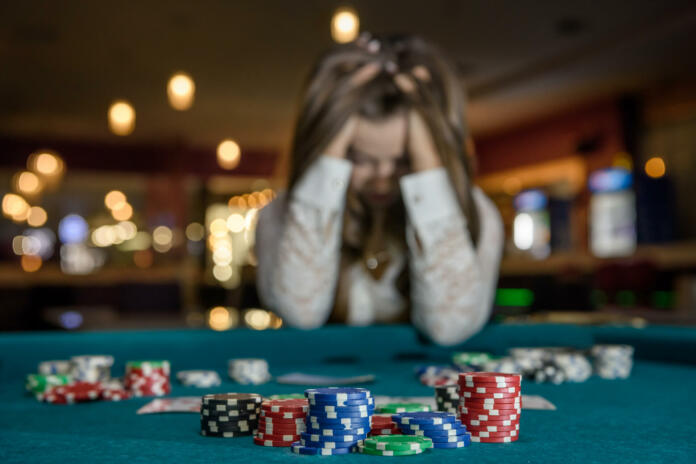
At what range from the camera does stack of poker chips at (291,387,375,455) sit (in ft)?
3.41

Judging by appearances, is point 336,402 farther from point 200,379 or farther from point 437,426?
point 200,379

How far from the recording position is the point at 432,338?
272 centimetres

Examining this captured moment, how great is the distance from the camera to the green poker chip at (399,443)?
3.26 ft

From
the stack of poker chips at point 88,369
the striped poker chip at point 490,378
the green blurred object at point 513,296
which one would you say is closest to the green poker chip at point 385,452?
the striped poker chip at point 490,378

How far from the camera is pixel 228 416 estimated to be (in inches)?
46.1

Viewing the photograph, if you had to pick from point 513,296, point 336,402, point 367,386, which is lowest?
point 513,296

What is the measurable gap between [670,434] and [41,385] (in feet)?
4.25

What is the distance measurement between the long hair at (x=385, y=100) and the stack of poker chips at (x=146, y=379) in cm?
111

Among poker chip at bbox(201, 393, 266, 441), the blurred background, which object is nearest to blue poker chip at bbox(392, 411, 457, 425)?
poker chip at bbox(201, 393, 266, 441)

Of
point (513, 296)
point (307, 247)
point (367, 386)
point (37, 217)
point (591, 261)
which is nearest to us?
point (367, 386)

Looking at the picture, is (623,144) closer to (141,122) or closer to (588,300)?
(588,300)

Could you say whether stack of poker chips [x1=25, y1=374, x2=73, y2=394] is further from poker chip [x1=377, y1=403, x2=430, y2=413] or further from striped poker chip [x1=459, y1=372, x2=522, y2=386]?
striped poker chip [x1=459, y1=372, x2=522, y2=386]

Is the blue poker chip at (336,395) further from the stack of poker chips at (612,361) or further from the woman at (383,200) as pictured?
the woman at (383,200)

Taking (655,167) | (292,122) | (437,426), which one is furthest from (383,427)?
(655,167)
